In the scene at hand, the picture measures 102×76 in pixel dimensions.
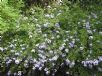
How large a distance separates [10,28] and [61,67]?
1305 mm

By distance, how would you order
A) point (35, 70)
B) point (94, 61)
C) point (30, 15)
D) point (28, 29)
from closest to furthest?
point (94, 61), point (35, 70), point (28, 29), point (30, 15)

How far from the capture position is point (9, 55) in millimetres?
5297

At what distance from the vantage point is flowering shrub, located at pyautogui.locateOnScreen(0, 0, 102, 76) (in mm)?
4871

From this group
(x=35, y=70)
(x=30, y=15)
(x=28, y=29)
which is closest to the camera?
(x=35, y=70)

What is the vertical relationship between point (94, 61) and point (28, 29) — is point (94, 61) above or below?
below

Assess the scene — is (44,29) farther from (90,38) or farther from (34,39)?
(90,38)

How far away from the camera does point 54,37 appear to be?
17.1 feet

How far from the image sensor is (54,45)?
5.05 metres

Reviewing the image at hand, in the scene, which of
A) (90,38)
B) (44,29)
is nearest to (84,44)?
(90,38)

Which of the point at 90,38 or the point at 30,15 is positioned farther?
the point at 30,15

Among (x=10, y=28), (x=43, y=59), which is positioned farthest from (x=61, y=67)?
(x=10, y=28)

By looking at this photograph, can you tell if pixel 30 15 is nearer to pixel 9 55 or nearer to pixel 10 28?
pixel 10 28

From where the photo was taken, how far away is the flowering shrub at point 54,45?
16.0ft

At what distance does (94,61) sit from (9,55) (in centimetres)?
148
